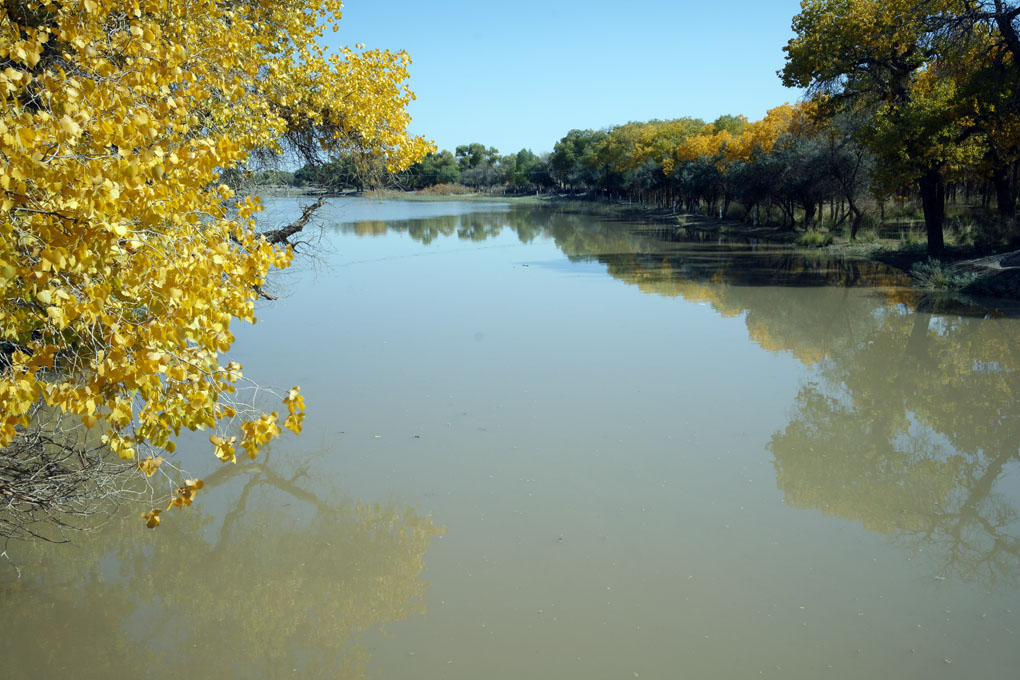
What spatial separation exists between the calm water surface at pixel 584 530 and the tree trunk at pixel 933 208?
9534 millimetres

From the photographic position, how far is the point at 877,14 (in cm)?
2112

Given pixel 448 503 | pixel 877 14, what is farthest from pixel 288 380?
pixel 877 14

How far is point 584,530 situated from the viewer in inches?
270

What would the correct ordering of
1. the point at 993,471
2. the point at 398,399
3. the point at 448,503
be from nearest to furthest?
1. the point at 448,503
2. the point at 993,471
3. the point at 398,399

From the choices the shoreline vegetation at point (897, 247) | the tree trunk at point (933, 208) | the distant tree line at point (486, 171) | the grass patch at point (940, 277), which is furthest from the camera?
the distant tree line at point (486, 171)

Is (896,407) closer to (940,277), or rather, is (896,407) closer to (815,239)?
(940,277)

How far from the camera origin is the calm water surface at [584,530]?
5.25m

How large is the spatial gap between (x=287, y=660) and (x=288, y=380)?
7034 millimetres

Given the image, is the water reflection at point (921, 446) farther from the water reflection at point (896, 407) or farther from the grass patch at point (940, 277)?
the grass patch at point (940, 277)

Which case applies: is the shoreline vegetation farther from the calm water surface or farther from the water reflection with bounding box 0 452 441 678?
the water reflection with bounding box 0 452 441 678

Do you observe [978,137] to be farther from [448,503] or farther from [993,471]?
[448,503]

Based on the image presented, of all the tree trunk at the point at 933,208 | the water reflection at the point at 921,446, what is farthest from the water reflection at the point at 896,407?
the tree trunk at the point at 933,208

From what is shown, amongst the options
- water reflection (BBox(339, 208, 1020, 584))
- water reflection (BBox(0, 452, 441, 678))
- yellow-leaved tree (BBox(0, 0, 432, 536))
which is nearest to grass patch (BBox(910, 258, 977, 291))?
water reflection (BBox(339, 208, 1020, 584))

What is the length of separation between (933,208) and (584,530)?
20.6 metres
